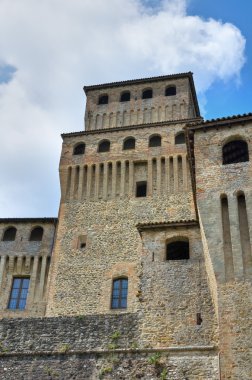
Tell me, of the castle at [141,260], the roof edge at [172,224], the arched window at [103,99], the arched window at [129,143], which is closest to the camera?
the castle at [141,260]

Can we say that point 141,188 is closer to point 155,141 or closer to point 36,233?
point 155,141

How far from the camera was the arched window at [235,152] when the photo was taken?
20062mm

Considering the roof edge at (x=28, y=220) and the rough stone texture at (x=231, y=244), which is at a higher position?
the roof edge at (x=28, y=220)

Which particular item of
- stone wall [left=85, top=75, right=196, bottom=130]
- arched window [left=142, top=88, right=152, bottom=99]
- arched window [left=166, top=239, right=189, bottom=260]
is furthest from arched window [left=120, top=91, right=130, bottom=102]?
arched window [left=166, top=239, right=189, bottom=260]

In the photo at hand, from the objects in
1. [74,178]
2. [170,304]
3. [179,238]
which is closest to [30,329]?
[170,304]

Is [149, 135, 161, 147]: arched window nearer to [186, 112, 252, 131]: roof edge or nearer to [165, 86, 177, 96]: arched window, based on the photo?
[165, 86, 177, 96]: arched window

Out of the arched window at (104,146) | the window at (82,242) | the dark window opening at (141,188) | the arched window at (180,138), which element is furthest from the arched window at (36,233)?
the arched window at (180,138)

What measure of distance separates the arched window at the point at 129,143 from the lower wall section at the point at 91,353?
13.9 m

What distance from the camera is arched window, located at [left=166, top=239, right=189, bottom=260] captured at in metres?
21.1

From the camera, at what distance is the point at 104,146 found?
31.7 metres

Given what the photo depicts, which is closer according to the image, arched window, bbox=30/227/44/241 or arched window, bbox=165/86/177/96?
arched window, bbox=30/227/44/241

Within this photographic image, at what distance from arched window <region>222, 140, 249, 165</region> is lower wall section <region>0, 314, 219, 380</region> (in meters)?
7.03

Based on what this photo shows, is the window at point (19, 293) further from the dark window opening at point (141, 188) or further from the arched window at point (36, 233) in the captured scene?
the dark window opening at point (141, 188)

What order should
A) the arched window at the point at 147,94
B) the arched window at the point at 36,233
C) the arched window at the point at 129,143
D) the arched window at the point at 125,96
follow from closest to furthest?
1. the arched window at the point at 36,233
2. the arched window at the point at 129,143
3. the arched window at the point at 147,94
4. the arched window at the point at 125,96
